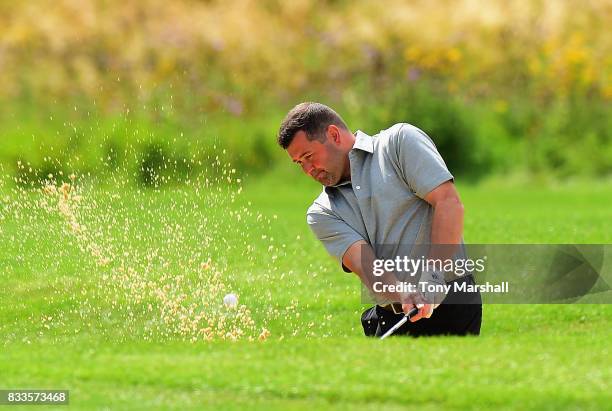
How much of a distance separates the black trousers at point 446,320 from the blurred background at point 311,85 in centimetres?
737

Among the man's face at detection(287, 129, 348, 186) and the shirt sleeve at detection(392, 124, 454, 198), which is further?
the man's face at detection(287, 129, 348, 186)

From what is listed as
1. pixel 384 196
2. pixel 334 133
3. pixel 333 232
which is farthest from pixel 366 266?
pixel 334 133

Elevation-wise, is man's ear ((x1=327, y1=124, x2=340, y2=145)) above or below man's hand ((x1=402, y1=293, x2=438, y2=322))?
above

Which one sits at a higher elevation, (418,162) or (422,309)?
(418,162)

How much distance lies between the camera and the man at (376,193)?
18.6 ft

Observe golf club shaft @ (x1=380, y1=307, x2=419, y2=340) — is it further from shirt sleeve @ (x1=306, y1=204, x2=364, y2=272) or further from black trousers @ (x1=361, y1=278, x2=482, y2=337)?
shirt sleeve @ (x1=306, y1=204, x2=364, y2=272)

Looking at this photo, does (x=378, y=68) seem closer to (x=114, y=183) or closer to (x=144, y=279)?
(x=114, y=183)

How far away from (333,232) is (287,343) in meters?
0.57

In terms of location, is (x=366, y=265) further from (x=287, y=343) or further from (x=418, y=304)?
(x=287, y=343)

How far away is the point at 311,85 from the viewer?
51.0 ft

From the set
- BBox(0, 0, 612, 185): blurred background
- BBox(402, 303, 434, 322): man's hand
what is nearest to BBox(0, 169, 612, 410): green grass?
BBox(402, 303, 434, 322): man's hand

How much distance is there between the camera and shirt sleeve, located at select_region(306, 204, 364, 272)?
6.01m

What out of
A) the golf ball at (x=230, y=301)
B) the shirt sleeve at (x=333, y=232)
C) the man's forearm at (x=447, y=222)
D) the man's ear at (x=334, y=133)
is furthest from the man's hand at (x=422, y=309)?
the golf ball at (x=230, y=301)

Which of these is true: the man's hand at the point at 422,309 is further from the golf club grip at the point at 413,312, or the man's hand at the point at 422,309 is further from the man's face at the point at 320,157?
the man's face at the point at 320,157
